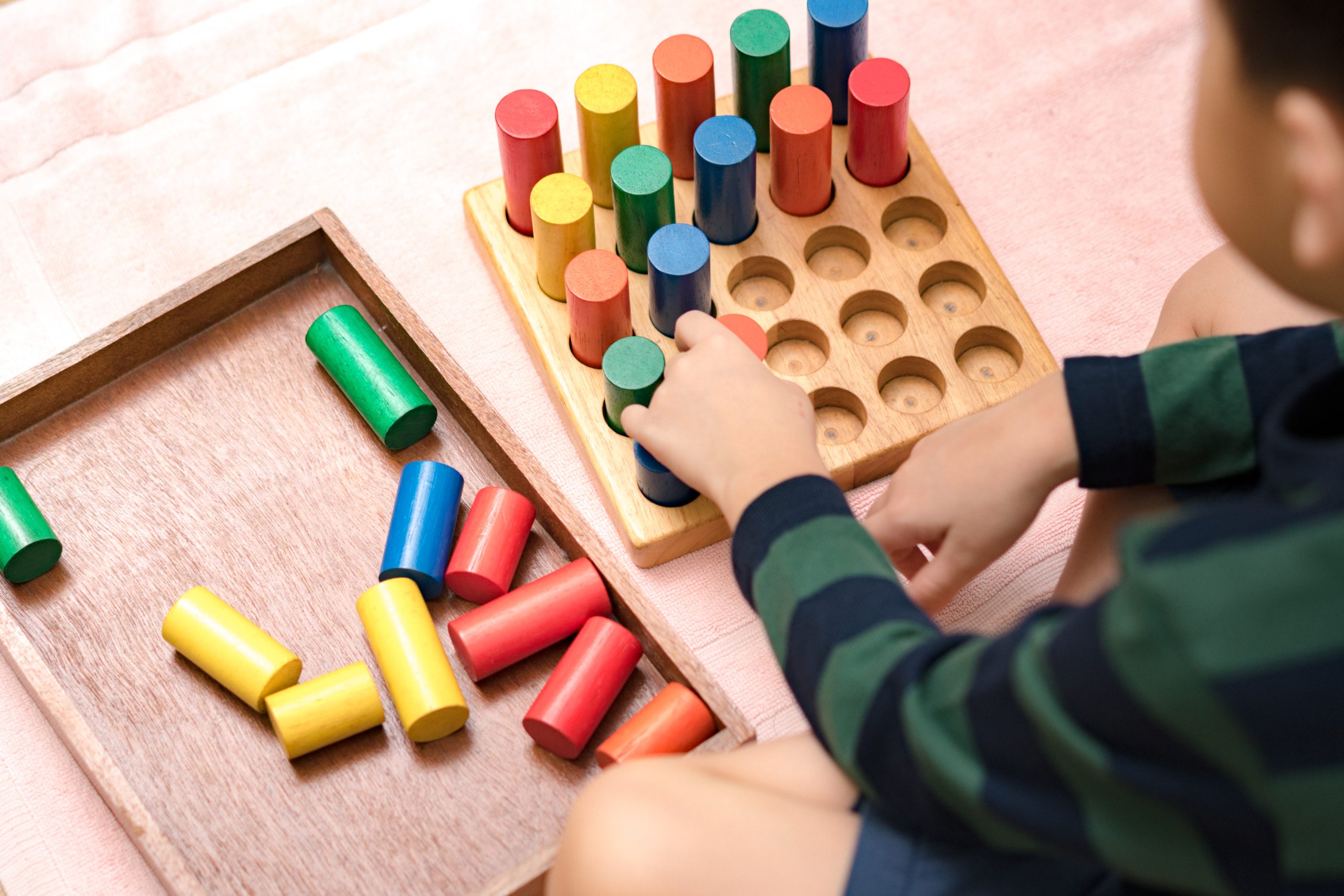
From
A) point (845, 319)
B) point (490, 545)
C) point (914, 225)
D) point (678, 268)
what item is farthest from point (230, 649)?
point (914, 225)

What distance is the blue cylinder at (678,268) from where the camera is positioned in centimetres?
90

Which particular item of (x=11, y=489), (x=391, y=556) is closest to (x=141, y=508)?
(x=11, y=489)

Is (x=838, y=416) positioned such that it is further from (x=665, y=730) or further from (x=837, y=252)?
(x=665, y=730)

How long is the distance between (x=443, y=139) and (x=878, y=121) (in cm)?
41

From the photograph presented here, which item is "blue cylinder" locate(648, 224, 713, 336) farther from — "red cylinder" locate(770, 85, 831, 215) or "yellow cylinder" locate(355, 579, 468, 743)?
"yellow cylinder" locate(355, 579, 468, 743)

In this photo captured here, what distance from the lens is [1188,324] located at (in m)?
0.83

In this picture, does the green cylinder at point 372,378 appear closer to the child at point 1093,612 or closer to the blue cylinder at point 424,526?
the blue cylinder at point 424,526

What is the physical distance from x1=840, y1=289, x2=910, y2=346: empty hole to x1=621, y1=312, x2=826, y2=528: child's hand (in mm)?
205

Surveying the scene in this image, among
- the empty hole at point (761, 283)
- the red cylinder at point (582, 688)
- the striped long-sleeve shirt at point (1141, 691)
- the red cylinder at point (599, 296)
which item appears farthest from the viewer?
the empty hole at point (761, 283)

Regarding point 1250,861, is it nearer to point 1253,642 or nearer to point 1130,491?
point 1253,642

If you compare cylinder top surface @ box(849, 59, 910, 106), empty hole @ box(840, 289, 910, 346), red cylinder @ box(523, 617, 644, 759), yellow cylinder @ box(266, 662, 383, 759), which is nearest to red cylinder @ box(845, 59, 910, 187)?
cylinder top surface @ box(849, 59, 910, 106)

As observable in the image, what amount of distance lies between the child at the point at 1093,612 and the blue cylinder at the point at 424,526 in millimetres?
163

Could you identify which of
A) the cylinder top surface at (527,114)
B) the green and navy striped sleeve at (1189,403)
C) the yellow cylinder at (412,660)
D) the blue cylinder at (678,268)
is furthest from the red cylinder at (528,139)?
the green and navy striped sleeve at (1189,403)

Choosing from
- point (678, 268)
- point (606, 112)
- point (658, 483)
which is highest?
point (606, 112)
